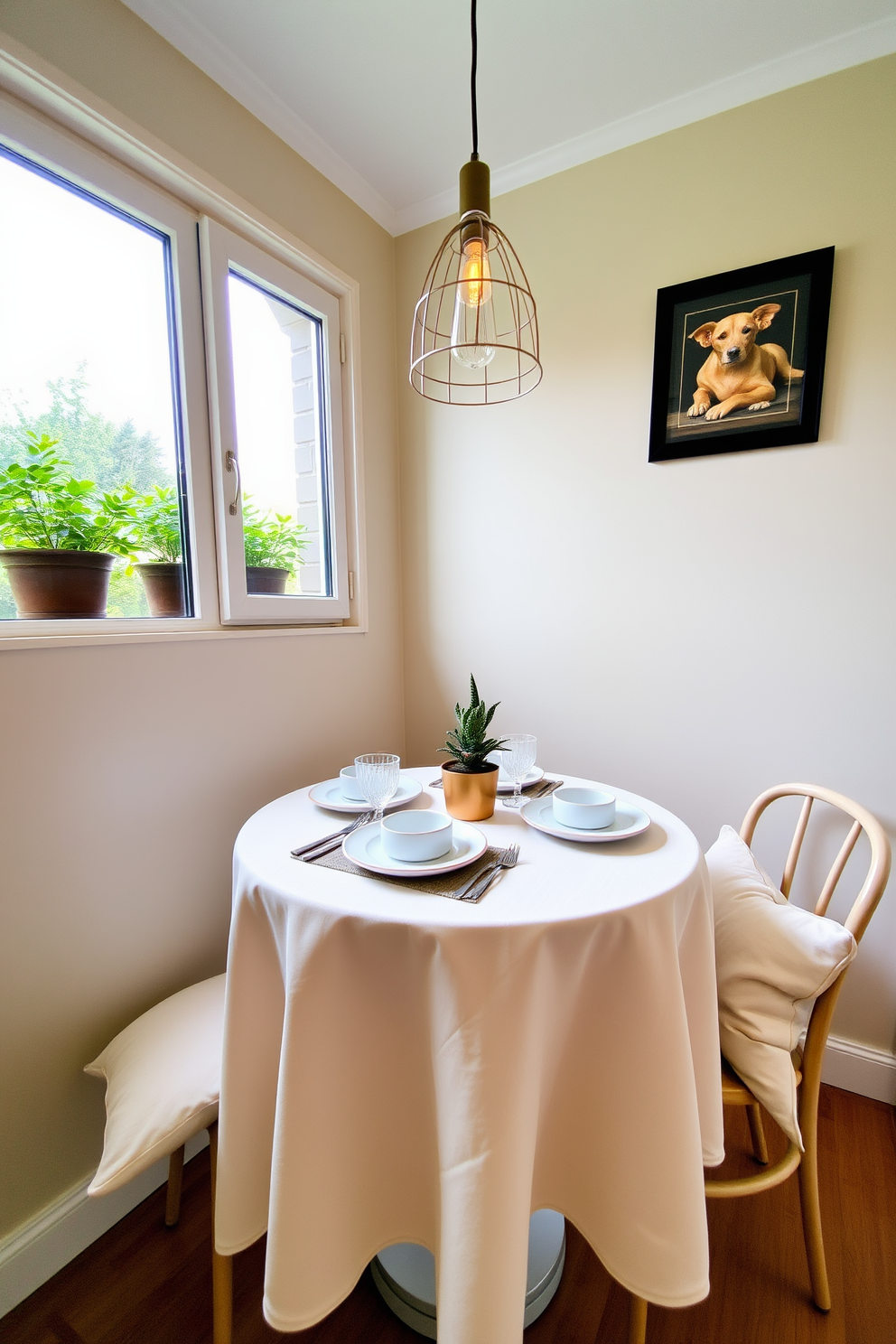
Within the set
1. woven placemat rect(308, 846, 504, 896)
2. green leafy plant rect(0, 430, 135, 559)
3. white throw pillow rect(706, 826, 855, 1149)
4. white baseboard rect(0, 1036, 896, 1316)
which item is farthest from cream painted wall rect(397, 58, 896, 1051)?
white baseboard rect(0, 1036, 896, 1316)

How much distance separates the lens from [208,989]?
117 centimetres

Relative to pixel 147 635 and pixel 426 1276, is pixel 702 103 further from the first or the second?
pixel 426 1276

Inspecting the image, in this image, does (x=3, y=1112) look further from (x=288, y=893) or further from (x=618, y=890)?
(x=618, y=890)

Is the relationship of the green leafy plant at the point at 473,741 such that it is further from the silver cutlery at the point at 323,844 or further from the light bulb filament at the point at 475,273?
the light bulb filament at the point at 475,273

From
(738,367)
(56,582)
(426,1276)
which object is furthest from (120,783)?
(738,367)

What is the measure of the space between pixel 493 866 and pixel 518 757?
0.34 m

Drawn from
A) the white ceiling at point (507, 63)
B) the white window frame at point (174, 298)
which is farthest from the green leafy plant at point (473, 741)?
the white ceiling at point (507, 63)

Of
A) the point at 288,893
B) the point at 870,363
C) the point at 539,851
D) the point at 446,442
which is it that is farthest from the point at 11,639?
the point at 870,363

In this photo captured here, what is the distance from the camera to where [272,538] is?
165 centimetres

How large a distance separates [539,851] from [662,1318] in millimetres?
891

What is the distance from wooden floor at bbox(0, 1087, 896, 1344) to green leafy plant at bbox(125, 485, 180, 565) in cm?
150

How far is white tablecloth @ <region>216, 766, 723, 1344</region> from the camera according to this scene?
2.36 ft

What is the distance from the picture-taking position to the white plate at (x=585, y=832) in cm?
101

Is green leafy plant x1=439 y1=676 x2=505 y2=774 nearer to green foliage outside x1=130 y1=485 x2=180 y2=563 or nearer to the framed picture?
green foliage outside x1=130 y1=485 x2=180 y2=563
